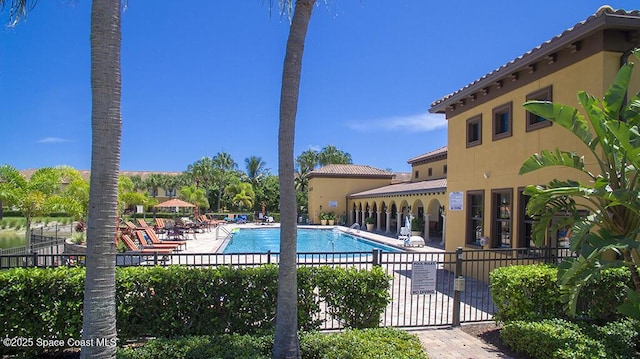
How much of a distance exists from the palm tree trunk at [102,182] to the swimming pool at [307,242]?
17753 mm

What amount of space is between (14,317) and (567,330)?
763 cm

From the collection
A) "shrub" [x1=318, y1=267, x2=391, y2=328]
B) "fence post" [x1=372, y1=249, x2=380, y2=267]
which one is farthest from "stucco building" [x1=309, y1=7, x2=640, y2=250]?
"shrub" [x1=318, y1=267, x2=391, y2=328]

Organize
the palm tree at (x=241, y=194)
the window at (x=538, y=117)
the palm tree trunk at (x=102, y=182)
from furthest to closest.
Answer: the palm tree at (x=241, y=194) → the window at (x=538, y=117) → the palm tree trunk at (x=102, y=182)

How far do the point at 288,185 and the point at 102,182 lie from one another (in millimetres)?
1870

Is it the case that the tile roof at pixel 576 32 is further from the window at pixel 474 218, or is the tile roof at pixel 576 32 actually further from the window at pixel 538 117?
the window at pixel 474 218

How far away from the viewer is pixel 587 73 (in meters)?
8.08

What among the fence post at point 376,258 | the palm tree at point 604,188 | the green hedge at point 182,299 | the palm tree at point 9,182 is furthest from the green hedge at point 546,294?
the palm tree at point 9,182

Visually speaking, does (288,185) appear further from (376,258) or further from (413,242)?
(413,242)

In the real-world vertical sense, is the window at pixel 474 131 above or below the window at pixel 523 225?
above

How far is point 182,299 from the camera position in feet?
17.0

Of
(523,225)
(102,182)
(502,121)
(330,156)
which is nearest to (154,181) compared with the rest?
(330,156)

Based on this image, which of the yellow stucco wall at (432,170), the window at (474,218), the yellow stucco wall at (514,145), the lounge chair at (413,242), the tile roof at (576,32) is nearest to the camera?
the tile roof at (576,32)

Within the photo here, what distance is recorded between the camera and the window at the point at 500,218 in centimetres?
1069

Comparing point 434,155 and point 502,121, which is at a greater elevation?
point 434,155
